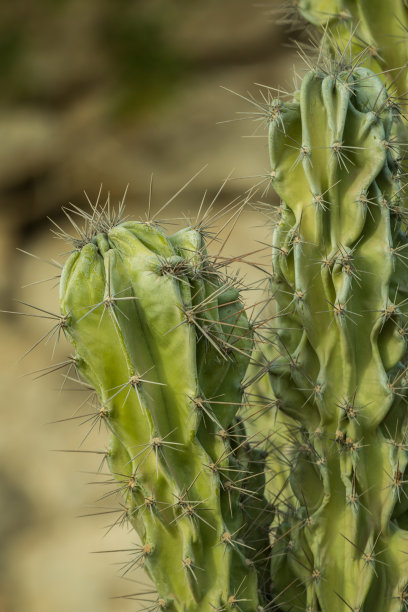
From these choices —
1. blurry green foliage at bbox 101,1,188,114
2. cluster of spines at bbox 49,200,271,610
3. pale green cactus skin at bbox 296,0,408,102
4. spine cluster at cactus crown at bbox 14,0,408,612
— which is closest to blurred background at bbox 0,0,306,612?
blurry green foliage at bbox 101,1,188,114

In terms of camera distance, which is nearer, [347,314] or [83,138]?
[347,314]

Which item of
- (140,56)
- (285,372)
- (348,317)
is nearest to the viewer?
(348,317)

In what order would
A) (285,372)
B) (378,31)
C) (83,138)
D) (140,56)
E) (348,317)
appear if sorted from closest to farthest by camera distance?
(348,317) → (285,372) → (378,31) → (140,56) → (83,138)

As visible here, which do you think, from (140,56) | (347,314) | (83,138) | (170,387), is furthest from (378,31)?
(83,138)

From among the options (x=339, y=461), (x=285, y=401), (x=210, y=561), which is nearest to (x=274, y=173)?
(x=285, y=401)

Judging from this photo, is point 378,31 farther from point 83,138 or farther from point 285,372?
point 83,138

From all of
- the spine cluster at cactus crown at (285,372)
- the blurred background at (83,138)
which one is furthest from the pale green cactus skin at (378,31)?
the blurred background at (83,138)

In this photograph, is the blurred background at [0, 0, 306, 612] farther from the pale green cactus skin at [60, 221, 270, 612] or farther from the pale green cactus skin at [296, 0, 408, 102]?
the pale green cactus skin at [60, 221, 270, 612]

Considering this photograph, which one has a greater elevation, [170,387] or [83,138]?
[83,138]
